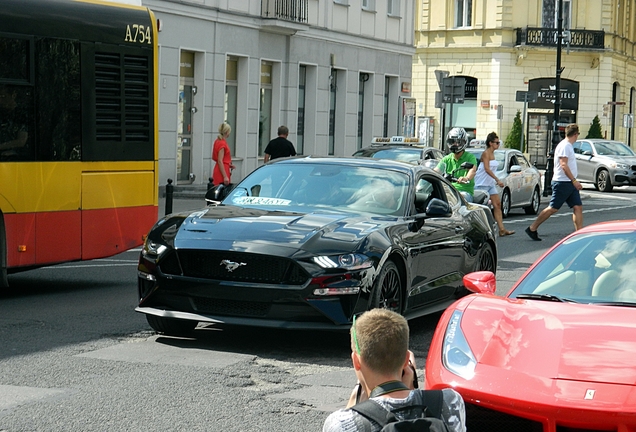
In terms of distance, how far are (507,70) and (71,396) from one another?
187 ft

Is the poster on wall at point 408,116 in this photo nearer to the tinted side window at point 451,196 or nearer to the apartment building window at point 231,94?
the apartment building window at point 231,94

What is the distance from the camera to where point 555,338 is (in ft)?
18.8

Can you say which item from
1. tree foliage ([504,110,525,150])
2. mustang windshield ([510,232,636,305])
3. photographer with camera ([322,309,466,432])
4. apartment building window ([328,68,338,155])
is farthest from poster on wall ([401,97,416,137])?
photographer with camera ([322,309,466,432])

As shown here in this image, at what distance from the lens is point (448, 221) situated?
11.0m

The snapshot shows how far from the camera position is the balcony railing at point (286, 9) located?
109 feet

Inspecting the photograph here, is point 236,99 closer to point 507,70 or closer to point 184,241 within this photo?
point 184,241

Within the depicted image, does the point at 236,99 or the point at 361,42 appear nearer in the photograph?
the point at 236,99

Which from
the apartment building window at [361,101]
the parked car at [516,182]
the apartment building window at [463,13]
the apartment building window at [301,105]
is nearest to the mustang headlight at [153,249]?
the parked car at [516,182]

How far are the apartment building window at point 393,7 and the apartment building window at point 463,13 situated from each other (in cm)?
2217

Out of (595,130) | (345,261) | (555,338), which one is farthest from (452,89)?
(595,130)

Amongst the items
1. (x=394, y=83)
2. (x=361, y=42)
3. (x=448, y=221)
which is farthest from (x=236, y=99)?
(x=448, y=221)

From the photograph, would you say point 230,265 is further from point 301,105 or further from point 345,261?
point 301,105

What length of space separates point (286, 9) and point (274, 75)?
200 cm

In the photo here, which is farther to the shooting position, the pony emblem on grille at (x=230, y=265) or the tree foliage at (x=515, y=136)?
the tree foliage at (x=515, y=136)
